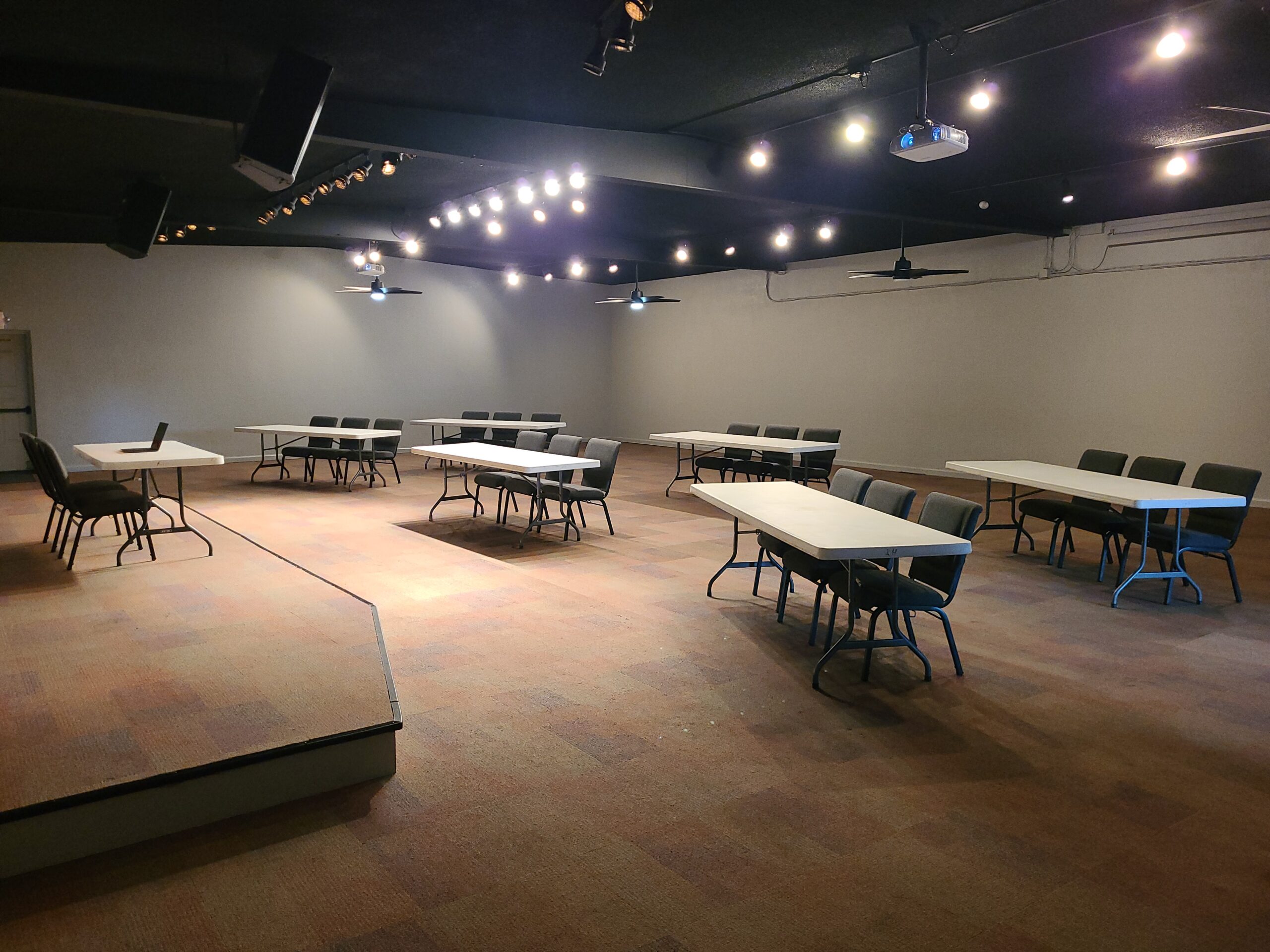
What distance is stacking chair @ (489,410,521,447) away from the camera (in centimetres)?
1252

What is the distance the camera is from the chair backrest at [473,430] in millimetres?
11922

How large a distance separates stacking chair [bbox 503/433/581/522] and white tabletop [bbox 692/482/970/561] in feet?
7.11

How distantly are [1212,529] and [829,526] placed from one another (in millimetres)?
3378

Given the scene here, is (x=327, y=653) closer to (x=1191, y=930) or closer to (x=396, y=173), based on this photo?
(x=1191, y=930)

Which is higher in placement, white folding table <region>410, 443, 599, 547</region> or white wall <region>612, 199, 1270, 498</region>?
white wall <region>612, 199, 1270, 498</region>

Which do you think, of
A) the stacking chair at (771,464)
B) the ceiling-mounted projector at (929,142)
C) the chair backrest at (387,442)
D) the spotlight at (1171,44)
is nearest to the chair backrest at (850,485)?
the ceiling-mounted projector at (929,142)

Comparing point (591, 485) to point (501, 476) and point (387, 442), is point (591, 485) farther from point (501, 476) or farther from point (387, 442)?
point (387, 442)

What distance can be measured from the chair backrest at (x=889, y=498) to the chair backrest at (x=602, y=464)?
8.91 ft

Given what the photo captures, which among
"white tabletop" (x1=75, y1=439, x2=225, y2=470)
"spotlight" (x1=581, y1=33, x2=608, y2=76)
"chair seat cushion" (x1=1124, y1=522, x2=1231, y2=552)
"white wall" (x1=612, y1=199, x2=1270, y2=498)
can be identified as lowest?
"chair seat cushion" (x1=1124, y1=522, x2=1231, y2=552)

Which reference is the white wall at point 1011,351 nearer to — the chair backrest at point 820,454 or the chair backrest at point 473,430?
the chair backrest at point 820,454

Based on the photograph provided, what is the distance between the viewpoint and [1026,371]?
426 inches

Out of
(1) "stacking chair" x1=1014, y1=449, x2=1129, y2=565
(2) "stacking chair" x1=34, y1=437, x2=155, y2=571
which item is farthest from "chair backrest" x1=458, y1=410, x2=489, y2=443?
(1) "stacking chair" x1=1014, y1=449, x2=1129, y2=565

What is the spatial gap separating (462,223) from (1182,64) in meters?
8.85

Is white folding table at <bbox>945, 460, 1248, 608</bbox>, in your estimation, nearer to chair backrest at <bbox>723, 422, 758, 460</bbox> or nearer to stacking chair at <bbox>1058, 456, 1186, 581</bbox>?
stacking chair at <bbox>1058, 456, 1186, 581</bbox>
